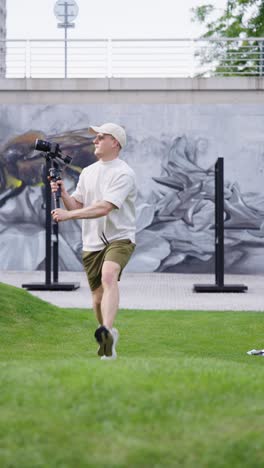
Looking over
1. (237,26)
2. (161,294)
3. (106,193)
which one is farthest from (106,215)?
(237,26)

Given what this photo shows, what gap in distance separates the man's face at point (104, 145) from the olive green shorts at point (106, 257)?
0.73 meters

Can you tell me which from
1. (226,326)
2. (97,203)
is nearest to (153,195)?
(226,326)

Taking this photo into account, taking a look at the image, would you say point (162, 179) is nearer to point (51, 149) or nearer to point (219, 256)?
point (219, 256)

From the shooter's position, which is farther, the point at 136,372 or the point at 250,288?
the point at 250,288

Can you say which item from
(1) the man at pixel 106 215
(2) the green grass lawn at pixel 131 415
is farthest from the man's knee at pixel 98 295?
(2) the green grass lawn at pixel 131 415

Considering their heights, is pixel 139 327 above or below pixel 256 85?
below

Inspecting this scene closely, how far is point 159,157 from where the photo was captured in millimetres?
21188

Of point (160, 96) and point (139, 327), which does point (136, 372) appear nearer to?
point (139, 327)

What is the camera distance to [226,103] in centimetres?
2125

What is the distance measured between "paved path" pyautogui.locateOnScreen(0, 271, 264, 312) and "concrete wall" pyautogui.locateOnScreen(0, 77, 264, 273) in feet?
2.15

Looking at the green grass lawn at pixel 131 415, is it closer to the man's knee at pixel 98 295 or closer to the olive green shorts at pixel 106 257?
the olive green shorts at pixel 106 257

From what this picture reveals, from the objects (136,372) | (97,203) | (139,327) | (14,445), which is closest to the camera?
(14,445)

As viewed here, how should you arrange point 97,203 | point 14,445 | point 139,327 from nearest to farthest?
point 14,445
point 97,203
point 139,327

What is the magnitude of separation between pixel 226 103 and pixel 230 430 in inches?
694
